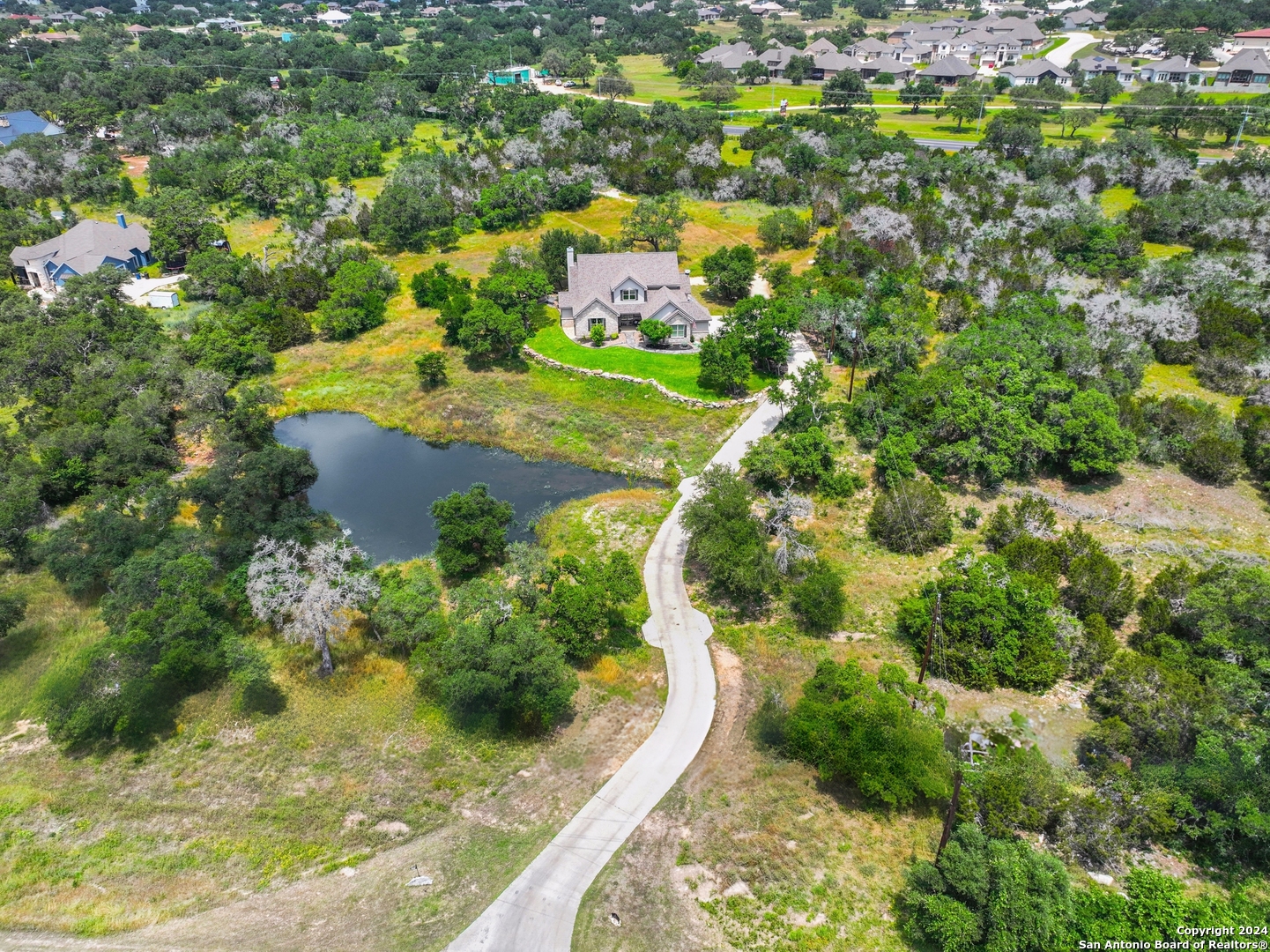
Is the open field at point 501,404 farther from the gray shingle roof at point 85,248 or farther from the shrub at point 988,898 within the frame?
the shrub at point 988,898

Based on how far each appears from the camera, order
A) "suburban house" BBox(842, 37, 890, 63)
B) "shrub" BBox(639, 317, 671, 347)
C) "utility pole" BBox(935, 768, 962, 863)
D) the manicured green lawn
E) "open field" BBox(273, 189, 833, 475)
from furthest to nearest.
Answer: "suburban house" BBox(842, 37, 890, 63) → "shrub" BBox(639, 317, 671, 347) → the manicured green lawn → "open field" BBox(273, 189, 833, 475) → "utility pole" BBox(935, 768, 962, 863)

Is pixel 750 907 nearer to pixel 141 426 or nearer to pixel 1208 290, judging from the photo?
pixel 141 426

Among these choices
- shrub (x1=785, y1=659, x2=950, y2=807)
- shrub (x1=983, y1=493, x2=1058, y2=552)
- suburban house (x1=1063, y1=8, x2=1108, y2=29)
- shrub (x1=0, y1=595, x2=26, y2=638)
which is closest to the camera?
shrub (x1=785, y1=659, x2=950, y2=807)

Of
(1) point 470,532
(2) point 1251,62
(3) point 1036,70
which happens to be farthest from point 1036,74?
(1) point 470,532

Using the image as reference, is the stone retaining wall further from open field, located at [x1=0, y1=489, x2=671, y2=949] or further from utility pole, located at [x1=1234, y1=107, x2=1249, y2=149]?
utility pole, located at [x1=1234, y1=107, x2=1249, y2=149]

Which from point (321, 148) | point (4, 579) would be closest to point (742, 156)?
point (321, 148)

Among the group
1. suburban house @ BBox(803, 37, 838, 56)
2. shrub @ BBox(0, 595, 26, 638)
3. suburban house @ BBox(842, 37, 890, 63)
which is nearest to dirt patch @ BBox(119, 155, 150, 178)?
shrub @ BBox(0, 595, 26, 638)

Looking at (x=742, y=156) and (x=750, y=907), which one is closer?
(x=750, y=907)
